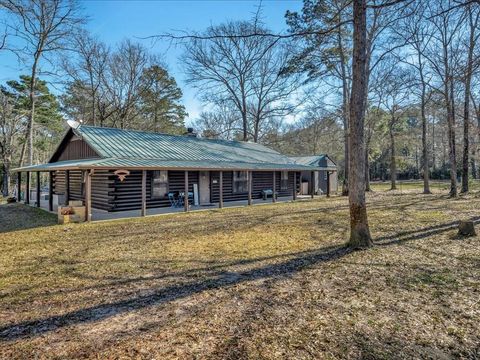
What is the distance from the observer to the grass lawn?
10.8 feet

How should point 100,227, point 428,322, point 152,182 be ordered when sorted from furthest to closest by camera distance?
point 152,182 < point 100,227 < point 428,322

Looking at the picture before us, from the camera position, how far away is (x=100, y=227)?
34.8 feet

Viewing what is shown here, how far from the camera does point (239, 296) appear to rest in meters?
4.65

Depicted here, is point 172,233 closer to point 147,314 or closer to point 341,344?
point 147,314

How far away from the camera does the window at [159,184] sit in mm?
15477

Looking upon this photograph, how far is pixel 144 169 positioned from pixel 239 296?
9.30 meters

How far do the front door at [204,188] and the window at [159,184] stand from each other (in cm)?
223

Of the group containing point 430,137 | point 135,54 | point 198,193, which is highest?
point 135,54

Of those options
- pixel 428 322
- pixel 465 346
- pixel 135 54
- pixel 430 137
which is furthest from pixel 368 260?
pixel 430 137

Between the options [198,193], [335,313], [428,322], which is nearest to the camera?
[428,322]

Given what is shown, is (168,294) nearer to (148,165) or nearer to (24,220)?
(148,165)

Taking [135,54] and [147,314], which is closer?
[147,314]

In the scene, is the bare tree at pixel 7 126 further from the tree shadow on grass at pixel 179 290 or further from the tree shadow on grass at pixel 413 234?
the tree shadow on grass at pixel 413 234

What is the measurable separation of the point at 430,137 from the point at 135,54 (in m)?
49.2
